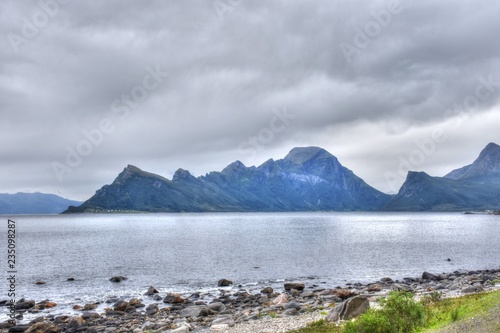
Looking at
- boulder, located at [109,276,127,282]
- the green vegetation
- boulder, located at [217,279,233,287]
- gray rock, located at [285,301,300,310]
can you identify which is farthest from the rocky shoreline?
boulder, located at [109,276,127,282]

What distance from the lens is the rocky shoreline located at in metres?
33.7

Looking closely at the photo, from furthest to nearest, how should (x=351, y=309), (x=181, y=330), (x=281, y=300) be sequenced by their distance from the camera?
1. (x=281, y=300)
2. (x=181, y=330)
3. (x=351, y=309)

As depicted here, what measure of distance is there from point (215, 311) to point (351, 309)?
18.3 meters

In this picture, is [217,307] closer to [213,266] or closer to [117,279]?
[117,279]

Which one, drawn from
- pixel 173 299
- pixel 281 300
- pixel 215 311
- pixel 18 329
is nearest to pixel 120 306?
pixel 173 299

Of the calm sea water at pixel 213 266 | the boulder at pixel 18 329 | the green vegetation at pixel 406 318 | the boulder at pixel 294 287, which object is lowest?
the calm sea water at pixel 213 266

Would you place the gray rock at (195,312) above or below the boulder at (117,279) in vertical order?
above

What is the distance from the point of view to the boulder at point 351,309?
99.3ft

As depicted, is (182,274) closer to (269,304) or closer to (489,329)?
(269,304)

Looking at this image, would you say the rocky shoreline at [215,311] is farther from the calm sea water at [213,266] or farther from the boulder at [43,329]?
the calm sea water at [213,266]

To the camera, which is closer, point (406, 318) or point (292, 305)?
point (406, 318)

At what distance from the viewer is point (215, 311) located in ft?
144

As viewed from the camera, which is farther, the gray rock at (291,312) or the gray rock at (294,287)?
the gray rock at (294,287)

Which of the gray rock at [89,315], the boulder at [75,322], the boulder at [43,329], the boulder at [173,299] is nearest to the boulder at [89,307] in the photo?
the gray rock at [89,315]
